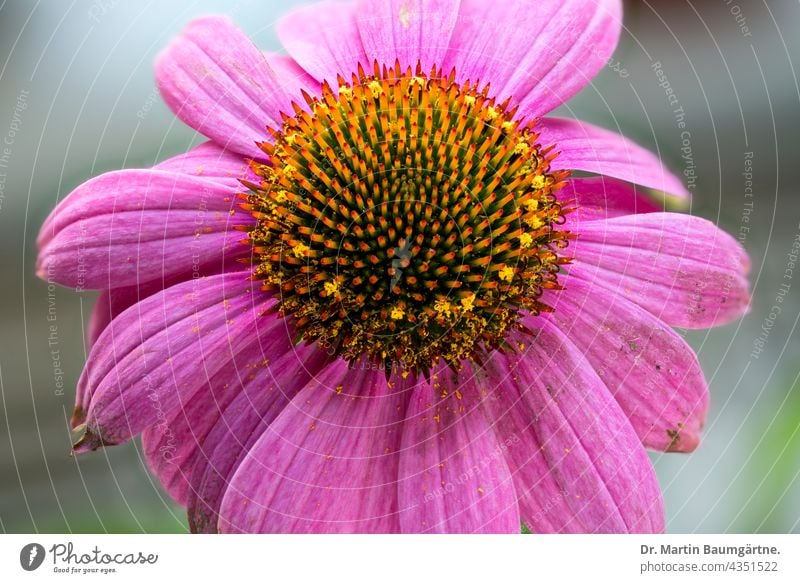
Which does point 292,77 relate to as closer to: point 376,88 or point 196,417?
point 376,88

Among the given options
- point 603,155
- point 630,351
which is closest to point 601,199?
point 603,155

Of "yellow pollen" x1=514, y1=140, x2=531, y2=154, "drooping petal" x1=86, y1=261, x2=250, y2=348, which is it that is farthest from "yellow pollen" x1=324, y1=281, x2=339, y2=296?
"yellow pollen" x1=514, y1=140, x2=531, y2=154

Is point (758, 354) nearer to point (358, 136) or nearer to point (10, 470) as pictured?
point (358, 136)

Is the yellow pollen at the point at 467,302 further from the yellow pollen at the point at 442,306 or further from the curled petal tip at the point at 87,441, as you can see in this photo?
the curled petal tip at the point at 87,441

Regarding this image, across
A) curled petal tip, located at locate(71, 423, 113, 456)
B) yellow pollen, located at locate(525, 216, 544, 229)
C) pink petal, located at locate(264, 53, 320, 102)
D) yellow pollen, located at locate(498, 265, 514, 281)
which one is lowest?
curled petal tip, located at locate(71, 423, 113, 456)

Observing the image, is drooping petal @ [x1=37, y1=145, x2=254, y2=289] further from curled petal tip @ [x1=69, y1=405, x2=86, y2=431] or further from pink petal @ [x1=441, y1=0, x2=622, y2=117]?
pink petal @ [x1=441, y1=0, x2=622, y2=117]

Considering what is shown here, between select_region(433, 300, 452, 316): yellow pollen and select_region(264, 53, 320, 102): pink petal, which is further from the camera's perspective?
select_region(264, 53, 320, 102): pink petal
